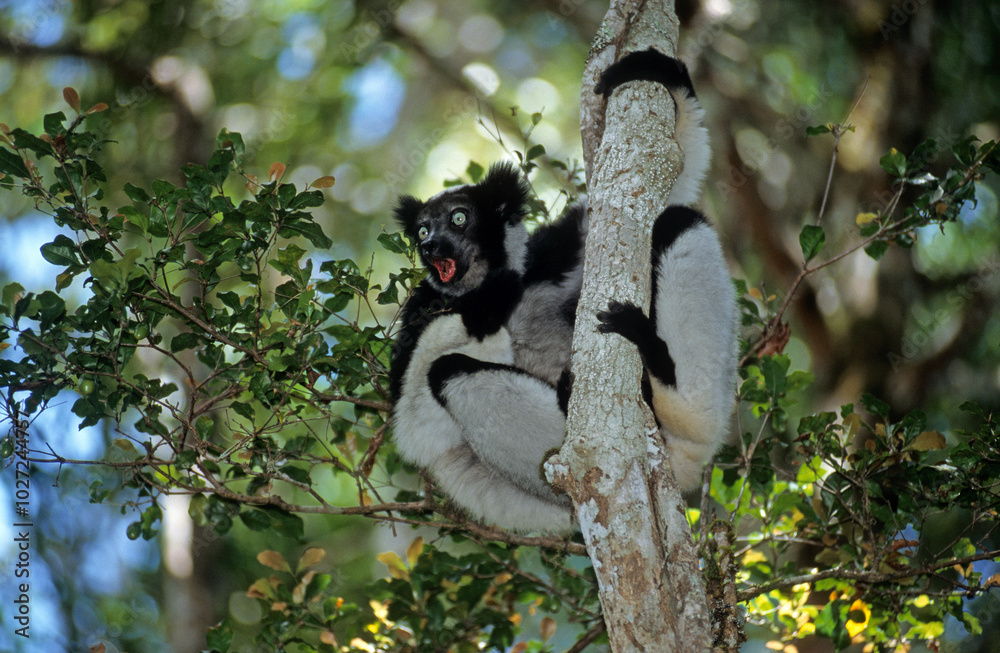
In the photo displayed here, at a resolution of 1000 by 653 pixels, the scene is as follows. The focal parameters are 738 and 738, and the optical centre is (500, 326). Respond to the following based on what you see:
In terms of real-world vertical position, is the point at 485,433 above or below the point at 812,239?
below

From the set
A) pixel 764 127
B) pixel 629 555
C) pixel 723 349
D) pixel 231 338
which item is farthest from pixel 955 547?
pixel 764 127

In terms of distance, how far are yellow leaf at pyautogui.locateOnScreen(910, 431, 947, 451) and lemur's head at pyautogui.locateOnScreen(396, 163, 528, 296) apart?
7.00 ft

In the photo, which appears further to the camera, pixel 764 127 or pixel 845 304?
pixel 764 127

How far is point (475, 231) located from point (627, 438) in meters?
2.28

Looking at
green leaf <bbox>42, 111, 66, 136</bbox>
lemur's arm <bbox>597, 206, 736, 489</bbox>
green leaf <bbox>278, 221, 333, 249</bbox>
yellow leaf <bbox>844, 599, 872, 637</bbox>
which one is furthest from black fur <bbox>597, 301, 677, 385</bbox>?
green leaf <bbox>42, 111, 66, 136</bbox>

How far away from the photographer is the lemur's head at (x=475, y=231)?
420 centimetres

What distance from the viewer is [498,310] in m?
3.82

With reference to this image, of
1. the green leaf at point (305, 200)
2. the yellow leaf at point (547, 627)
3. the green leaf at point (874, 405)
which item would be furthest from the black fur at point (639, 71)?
the yellow leaf at point (547, 627)

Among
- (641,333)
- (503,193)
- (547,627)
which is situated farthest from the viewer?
(503,193)

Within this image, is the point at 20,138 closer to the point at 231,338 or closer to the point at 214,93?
the point at 231,338

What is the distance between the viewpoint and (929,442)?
3230 mm

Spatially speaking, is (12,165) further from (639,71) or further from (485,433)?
(639,71)

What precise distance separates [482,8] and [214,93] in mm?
3805

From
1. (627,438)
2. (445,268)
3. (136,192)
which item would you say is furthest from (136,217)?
(627,438)
